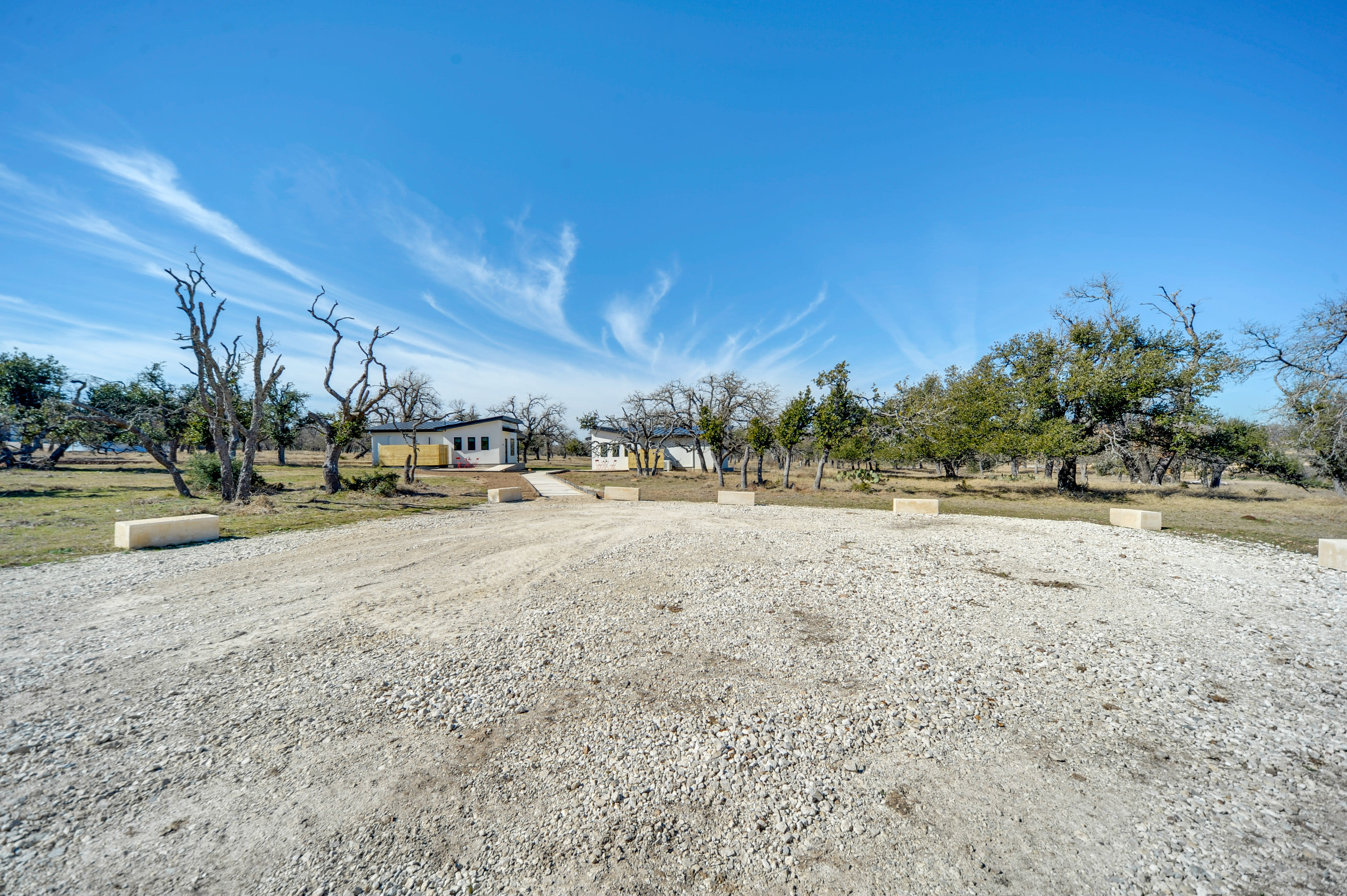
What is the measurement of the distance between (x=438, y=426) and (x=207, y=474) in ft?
86.3

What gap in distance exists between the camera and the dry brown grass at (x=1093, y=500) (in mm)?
13148

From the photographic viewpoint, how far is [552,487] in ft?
82.9

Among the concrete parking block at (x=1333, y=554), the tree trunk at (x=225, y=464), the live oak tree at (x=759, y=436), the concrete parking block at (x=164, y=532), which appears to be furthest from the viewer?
the live oak tree at (x=759, y=436)

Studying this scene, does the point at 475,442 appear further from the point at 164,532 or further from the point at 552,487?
the point at 164,532

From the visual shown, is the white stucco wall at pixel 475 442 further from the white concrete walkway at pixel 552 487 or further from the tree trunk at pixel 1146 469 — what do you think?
the tree trunk at pixel 1146 469

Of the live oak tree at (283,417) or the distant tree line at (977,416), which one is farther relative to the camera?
the live oak tree at (283,417)

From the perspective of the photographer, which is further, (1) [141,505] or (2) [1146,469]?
(2) [1146,469]

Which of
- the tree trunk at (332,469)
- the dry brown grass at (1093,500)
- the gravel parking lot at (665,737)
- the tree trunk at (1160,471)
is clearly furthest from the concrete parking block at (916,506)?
the tree trunk at (1160,471)

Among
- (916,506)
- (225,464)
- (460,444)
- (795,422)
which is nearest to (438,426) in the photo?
(460,444)

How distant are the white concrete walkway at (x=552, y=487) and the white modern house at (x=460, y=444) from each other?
7.31 m

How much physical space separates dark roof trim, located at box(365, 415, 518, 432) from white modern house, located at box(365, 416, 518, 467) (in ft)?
0.18

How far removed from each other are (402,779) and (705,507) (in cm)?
1417

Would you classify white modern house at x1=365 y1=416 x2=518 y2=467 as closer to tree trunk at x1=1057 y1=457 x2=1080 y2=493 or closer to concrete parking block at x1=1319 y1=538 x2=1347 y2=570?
tree trunk at x1=1057 y1=457 x2=1080 y2=493

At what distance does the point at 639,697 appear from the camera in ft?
13.4
